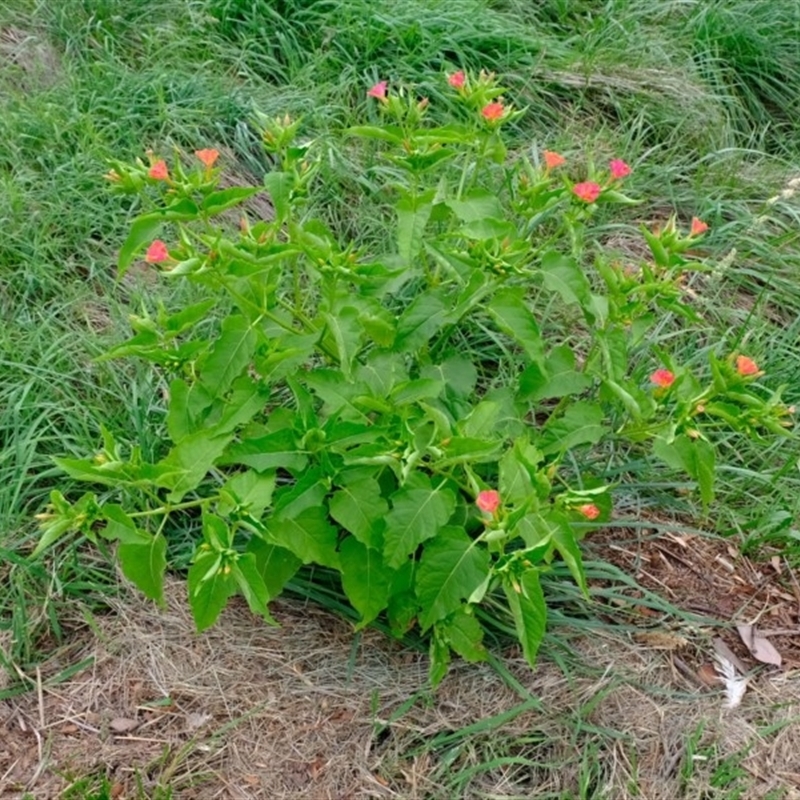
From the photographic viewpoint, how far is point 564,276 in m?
1.82

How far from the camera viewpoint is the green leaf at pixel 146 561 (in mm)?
1649

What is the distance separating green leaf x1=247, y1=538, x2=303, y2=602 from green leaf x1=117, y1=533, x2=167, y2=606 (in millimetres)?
161

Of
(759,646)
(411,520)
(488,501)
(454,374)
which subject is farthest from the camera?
(759,646)

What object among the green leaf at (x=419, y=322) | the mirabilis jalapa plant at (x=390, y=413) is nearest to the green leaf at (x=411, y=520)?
the mirabilis jalapa plant at (x=390, y=413)

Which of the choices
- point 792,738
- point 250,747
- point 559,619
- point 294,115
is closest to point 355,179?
point 294,115

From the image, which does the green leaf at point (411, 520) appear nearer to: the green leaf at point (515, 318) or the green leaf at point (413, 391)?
the green leaf at point (413, 391)

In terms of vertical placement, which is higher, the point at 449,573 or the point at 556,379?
the point at 556,379

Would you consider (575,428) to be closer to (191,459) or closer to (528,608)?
(528,608)

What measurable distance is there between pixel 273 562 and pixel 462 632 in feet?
1.17

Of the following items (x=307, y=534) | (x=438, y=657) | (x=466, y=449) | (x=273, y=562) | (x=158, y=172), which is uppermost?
(x=158, y=172)

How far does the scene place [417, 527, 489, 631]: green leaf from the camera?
166 cm

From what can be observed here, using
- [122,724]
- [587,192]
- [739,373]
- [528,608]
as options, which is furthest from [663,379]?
[122,724]

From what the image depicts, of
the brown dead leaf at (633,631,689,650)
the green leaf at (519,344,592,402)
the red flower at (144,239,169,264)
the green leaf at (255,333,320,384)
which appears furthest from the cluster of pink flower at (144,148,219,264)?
the brown dead leaf at (633,631,689,650)

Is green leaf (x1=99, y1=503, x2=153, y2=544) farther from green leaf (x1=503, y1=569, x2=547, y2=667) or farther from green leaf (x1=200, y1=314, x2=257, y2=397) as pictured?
green leaf (x1=503, y1=569, x2=547, y2=667)
